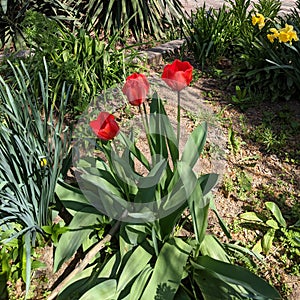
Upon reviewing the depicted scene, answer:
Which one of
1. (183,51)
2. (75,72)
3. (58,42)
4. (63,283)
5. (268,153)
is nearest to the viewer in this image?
(63,283)

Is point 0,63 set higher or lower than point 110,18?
lower

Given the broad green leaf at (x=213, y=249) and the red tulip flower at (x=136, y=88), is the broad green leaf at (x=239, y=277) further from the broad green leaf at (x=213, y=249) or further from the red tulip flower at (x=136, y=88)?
the red tulip flower at (x=136, y=88)

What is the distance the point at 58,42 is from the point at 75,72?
1.38 feet

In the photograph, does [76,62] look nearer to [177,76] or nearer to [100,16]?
[100,16]

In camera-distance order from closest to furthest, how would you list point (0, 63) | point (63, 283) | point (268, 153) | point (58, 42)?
point (63, 283) → point (268, 153) → point (58, 42) → point (0, 63)

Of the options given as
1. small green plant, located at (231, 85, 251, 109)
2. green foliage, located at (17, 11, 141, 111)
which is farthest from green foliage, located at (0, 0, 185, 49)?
small green plant, located at (231, 85, 251, 109)

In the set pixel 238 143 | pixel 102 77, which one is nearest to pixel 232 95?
pixel 238 143

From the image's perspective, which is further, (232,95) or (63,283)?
(232,95)

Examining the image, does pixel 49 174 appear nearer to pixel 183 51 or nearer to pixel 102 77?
pixel 102 77

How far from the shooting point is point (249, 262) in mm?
1787

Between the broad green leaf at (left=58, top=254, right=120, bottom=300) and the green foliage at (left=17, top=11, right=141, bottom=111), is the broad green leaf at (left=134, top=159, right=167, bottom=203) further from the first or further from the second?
the green foliage at (left=17, top=11, right=141, bottom=111)

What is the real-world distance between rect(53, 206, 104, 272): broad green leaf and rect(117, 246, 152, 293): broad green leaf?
0.28m

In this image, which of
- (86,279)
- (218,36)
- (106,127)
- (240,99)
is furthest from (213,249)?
(218,36)

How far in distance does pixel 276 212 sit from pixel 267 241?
203 millimetres
